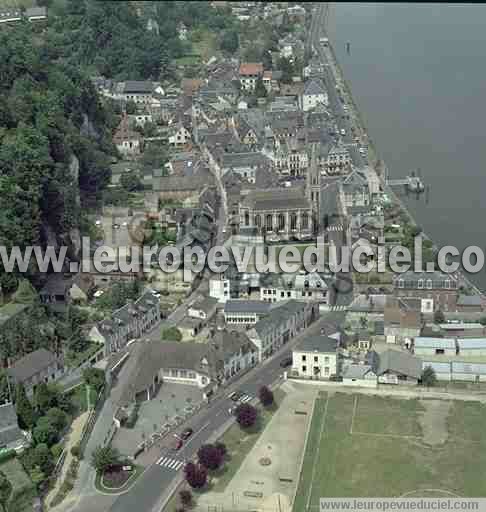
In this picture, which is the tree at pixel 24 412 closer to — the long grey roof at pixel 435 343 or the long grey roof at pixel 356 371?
the long grey roof at pixel 356 371

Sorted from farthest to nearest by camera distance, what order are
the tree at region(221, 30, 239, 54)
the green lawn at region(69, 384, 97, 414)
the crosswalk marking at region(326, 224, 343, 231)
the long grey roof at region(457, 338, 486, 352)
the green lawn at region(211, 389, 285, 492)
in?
the tree at region(221, 30, 239, 54), the crosswalk marking at region(326, 224, 343, 231), the long grey roof at region(457, 338, 486, 352), the green lawn at region(69, 384, 97, 414), the green lawn at region(211, 389, 285, 492)

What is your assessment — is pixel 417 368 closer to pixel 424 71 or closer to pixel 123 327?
pixel 123 327

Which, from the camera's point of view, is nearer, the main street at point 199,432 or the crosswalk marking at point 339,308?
the main street at point 199,432

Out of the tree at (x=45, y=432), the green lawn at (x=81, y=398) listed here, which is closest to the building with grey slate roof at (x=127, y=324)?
the green lawn at (x=81, y=398)

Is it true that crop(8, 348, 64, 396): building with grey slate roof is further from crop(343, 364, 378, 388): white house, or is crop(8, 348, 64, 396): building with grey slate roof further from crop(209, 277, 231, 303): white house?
crop(343, 364, 378, 388): white house

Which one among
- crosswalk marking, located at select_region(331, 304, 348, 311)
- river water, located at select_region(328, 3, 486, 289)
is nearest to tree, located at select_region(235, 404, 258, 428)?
crosswalk marking, located at select_region(331, 304, 348, 311)

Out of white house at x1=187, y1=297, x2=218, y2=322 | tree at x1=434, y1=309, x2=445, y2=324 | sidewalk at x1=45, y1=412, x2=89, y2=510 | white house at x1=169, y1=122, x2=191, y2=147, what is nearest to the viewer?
sidewalk at x1=45, y1=412, x2=89, y2=510

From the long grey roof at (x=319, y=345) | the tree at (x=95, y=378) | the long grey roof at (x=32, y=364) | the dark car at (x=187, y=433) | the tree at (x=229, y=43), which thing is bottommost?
the dark car at (x=187, y=433)

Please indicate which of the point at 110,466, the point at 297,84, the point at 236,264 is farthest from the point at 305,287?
the point at 297,84
